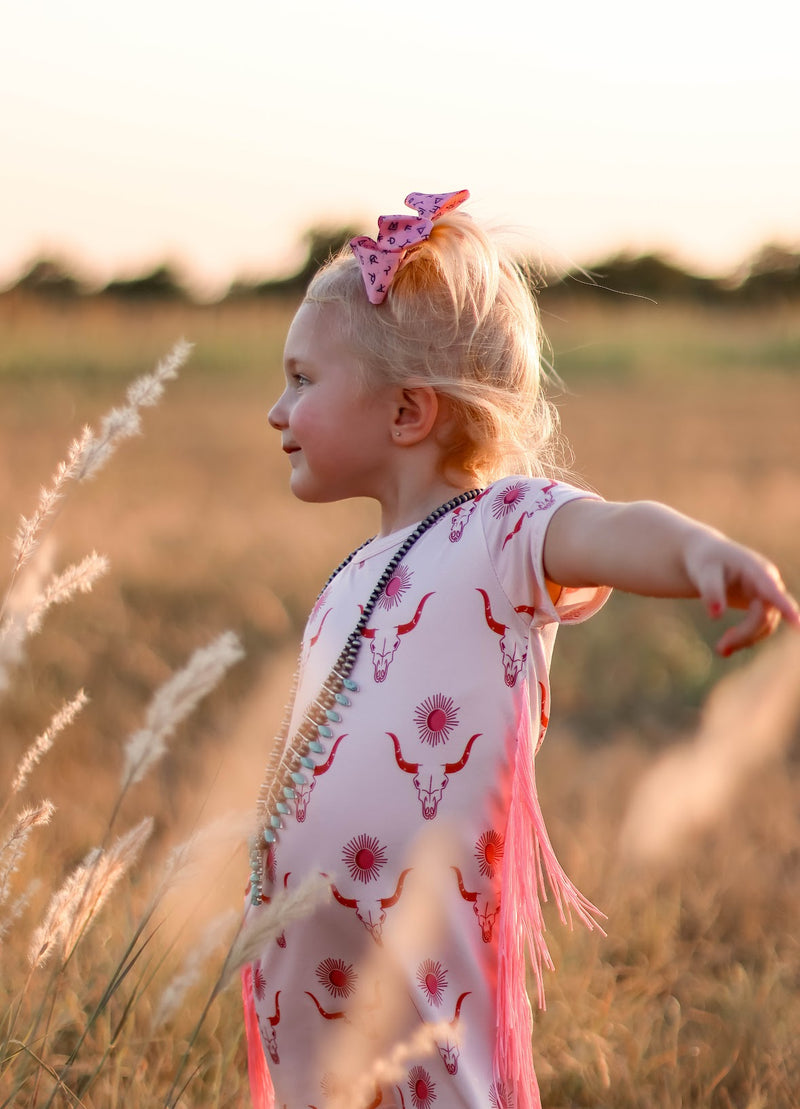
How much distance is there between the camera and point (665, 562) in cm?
109

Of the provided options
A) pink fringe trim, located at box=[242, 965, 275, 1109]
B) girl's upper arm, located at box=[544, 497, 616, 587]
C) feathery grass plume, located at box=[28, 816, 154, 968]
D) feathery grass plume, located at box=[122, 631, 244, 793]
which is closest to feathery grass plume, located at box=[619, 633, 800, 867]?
pink fringe trim, located at box=[242, 965, 275, 1109]

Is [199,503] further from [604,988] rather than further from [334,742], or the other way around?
[334,742]

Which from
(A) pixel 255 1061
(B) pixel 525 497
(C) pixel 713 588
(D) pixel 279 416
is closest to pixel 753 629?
(C) pixel 713 588

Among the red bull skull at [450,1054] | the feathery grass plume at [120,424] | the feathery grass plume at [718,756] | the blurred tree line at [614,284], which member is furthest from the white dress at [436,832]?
the blurred tree line at [614,284]

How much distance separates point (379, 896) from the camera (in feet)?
4.46

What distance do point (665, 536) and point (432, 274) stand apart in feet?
1.99

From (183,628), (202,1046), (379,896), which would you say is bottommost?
(183,628)

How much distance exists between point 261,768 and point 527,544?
160 centimetres

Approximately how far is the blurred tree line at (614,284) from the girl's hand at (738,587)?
14967mm

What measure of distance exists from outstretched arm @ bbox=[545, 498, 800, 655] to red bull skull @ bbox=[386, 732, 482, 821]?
0.23m

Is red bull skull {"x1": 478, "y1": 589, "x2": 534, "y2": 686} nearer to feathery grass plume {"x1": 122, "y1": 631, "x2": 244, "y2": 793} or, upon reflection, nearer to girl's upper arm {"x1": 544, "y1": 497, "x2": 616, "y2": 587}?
girl's upper arm {"x1": 544, "y1": 497, "x2": 616, "y2": 587}

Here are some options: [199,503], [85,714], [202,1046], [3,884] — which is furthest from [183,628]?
[3,884]

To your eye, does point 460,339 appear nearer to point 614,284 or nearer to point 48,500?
point 48,500

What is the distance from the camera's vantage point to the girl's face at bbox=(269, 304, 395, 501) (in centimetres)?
152
